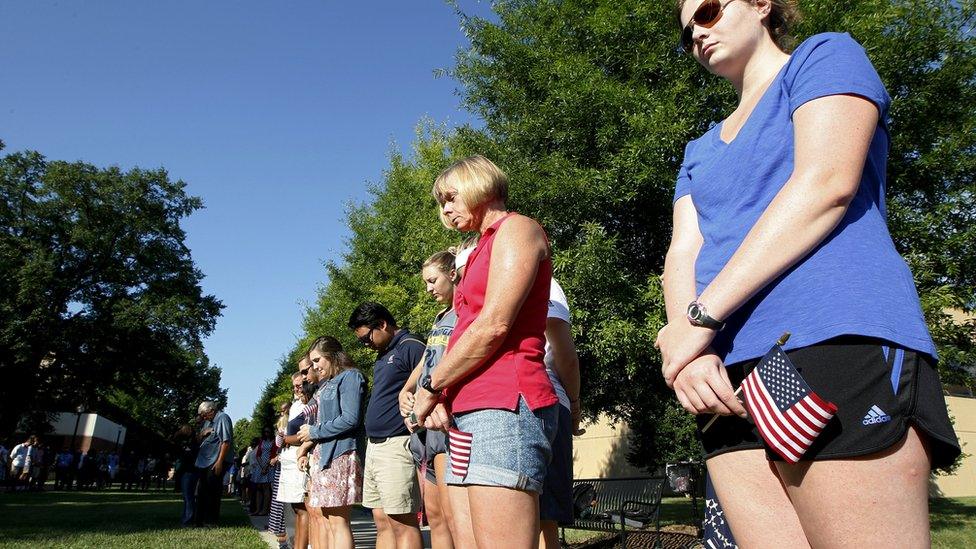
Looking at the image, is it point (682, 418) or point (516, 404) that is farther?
point (682, 418)

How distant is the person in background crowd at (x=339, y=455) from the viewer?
221 inches

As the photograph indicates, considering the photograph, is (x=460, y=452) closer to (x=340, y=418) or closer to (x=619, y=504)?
(x=340, y=418)

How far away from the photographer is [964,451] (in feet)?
81.8

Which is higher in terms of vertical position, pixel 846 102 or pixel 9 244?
pixel 9 244

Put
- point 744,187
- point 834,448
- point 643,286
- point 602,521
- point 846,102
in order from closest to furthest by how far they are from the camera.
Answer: point 834,448, point 846,102, point 744,187, point 602,521, point 643,286

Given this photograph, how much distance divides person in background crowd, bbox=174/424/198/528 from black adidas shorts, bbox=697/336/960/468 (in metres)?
12.1

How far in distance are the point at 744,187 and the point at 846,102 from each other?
11.3 inches

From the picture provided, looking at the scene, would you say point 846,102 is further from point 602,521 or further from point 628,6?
point 628,6

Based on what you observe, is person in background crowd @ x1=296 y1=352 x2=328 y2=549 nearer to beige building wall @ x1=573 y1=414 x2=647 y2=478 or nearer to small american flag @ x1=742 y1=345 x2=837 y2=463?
small american flag @ x1=742 y1=345 x2=837 y2=463

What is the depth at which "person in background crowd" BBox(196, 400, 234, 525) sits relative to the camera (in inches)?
458

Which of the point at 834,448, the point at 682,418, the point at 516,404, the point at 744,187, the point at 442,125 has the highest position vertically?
the point at 442,125

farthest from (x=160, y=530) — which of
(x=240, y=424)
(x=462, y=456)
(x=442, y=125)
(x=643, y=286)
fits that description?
(x=240, y=424)

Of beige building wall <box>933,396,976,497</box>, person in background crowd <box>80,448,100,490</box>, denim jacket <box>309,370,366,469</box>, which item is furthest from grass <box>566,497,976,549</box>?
person in background crowd <box>80,448,100,490</box>

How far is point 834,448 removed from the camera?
1316 millimetres
